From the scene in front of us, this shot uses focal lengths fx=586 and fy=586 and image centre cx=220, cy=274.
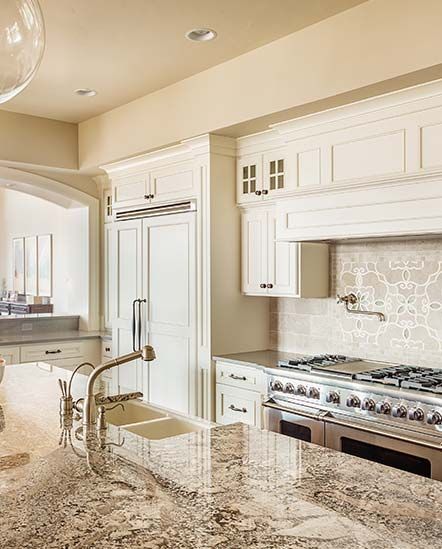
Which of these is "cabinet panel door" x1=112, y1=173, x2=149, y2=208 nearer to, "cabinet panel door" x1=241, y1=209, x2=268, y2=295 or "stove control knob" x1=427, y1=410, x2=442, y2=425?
"cabinet panel door" x1=241, y1=209, x2=268, y2=295

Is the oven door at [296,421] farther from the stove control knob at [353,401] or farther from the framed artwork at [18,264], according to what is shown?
the framed artwork at [18,264]

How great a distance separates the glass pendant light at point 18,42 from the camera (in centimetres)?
153

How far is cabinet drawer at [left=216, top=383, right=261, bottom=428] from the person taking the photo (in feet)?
12.4

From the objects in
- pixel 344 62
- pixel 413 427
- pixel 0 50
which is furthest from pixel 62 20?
pixel 413 427

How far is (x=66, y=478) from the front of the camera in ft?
5.11

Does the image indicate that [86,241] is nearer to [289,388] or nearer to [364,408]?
[289,388]

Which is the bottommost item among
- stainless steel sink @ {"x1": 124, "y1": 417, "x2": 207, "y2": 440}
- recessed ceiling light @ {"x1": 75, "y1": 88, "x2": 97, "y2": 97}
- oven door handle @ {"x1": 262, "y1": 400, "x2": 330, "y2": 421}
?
oven door handle @ {"x1": 262, "y1": 400, "x2": 330, "y2": 421}

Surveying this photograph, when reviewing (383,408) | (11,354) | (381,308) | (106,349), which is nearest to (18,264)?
(106,349)

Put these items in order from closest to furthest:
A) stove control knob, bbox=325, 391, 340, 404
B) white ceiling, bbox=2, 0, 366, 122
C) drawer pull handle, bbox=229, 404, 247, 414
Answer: white ceiling, bbox=2, 0, 366, 122
stove control knob, bbox=325, 391, 340, 404
drawer pull handle, bbox=229, 404, 247, 414

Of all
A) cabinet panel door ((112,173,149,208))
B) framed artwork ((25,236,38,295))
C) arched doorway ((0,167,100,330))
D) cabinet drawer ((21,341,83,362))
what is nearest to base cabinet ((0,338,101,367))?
Answer: cabinet drawer ((21,341,83,362))

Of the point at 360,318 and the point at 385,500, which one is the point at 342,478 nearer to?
the point at 385,500

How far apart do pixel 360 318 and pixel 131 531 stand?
9.26 feet

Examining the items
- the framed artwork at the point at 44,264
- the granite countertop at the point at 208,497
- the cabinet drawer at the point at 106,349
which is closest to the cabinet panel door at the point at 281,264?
the granite countertop at the point at 208,497

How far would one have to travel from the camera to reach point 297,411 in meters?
3.38
